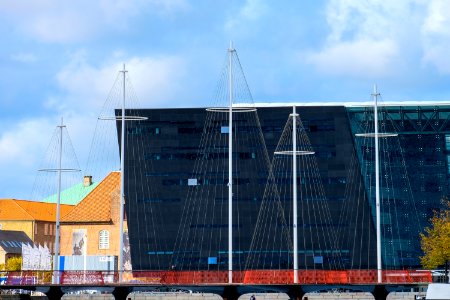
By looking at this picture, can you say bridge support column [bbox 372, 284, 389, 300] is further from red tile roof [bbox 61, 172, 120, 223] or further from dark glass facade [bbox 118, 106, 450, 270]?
red tile roof [bbox 61, 172, 120, 223]

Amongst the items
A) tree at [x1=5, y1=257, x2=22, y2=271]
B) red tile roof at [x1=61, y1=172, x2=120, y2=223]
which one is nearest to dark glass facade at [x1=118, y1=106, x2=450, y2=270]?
red tile roof at [x1=61, y1=172, x2=120, y2=223]

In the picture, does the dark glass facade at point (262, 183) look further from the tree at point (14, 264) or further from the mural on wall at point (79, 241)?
the tree at point (14, 264)

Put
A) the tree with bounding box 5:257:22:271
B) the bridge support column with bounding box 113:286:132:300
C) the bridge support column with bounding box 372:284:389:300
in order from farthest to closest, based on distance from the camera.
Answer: the tree with bounding box 5:257:22:271 < the bridge support column with bounding box 372:284:389:300 < the bridge support column with bounding box 113:286:132:300

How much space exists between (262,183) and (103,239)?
3527 centimetres

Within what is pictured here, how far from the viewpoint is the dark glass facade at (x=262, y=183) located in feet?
467

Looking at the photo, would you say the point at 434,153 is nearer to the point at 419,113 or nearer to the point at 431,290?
the point at 419,113

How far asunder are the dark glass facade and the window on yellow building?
22.2 meters

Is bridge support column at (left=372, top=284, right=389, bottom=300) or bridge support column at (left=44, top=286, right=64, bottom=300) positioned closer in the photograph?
bridge support column at (left=44, top=286, right=64, bottom=300)

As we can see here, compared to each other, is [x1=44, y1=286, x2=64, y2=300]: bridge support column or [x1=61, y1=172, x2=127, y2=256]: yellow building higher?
[x1=61, y1=172, x2=127, y2=256]: yellow building

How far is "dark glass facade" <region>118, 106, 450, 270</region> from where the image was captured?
467 ft

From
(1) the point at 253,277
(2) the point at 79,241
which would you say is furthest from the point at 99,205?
(1) the point at 253,277

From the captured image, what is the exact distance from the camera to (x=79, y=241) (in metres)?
168

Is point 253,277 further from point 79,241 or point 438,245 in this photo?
point 79,241

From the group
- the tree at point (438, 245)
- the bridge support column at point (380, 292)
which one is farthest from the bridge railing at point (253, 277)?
the tree at point (438, 245)
